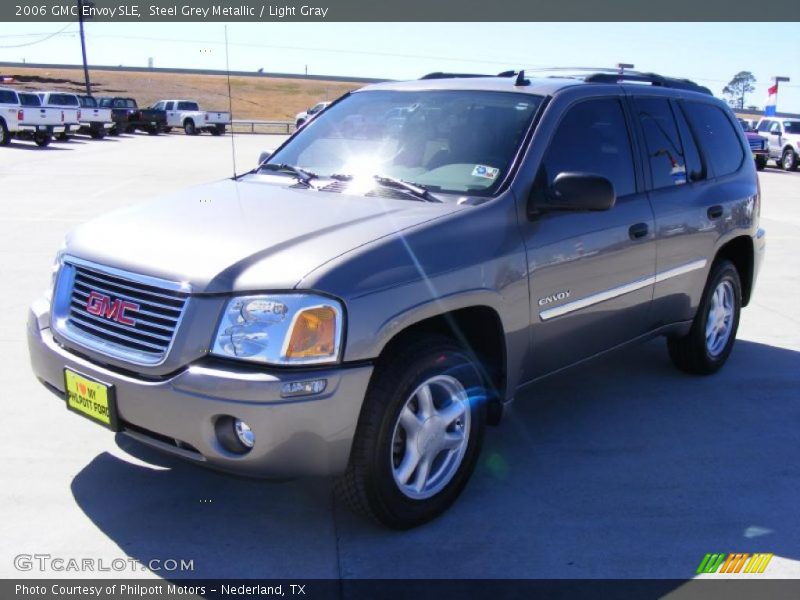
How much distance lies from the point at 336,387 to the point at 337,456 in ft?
0.91

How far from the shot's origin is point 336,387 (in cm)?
312

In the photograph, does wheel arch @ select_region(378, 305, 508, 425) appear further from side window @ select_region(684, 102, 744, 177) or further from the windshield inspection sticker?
side window @ select_region(684, 102, 744, 177)

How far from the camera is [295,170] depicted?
4613mm

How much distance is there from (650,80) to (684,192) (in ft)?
2.79

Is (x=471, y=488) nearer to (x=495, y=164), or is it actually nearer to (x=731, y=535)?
(x=731, y=535)

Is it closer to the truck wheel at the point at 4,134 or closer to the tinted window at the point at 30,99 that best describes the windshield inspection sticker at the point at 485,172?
the truck wheel at the point at 4,134

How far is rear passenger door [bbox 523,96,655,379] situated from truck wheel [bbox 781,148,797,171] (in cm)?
2744

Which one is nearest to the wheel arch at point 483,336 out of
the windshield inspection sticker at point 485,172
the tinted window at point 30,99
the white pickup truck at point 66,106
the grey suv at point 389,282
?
the grey suv at point 389,282

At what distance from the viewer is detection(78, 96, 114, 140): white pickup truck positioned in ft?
112

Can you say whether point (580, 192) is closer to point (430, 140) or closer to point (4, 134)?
point (430, 140)

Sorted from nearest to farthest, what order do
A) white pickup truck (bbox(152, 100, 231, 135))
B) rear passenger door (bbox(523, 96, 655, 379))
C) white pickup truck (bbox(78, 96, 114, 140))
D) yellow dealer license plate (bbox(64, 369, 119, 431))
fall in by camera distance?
1. yellow dealer license plate (bbox(64, 369, 119, 431))
2. rear passenger door (bbox(523, 96, 655, 379))
3. white pickup truck (bbox(78, 96, 114, 140))
4. white pickup truck (bbox(152, 100, 231, 135))

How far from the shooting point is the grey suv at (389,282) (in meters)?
3.14

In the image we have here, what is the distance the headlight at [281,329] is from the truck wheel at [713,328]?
3300mm

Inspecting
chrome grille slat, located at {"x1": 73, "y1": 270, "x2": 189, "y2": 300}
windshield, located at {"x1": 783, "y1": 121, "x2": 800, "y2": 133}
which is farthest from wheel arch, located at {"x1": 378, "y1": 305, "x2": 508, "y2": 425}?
windshield, located at {"x1": 783, "y1": 121, "x2": 800, "y2": 133}
